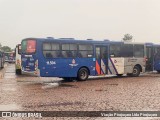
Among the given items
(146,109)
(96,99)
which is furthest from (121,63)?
(146,109)

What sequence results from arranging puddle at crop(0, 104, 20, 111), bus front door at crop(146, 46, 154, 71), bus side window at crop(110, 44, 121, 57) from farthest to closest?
bus front door at crop(146, 46, 154, 71) < bus side window at crop(110, 44, 121, 57) < puddle at crop(0, 104, 20, 111)

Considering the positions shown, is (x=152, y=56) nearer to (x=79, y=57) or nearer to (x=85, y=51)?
(x=85, y=51)

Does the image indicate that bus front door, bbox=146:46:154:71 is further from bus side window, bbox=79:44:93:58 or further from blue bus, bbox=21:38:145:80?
bus side window, bbox=79:44:93:58

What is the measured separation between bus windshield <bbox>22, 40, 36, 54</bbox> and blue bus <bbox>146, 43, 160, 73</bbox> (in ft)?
36.4

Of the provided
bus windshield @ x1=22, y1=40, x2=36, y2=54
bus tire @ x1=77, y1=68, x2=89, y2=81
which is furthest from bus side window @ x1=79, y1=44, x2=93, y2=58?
Answer: bus windshield @ x1=22, y1=40, x2=36, y2=54

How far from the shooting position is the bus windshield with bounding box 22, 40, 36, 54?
64.0 feet

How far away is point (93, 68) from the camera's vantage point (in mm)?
22266

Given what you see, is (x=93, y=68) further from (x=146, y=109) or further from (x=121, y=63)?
(x=146, y=109)

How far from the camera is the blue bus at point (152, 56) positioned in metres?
27.9

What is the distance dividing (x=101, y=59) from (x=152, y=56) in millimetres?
7201

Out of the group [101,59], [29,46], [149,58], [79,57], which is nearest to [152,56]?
[149,58]

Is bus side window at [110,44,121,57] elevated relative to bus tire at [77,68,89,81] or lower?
elevated

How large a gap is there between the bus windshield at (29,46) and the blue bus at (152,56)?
1111cm

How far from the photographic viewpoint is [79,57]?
2142 centimetres
